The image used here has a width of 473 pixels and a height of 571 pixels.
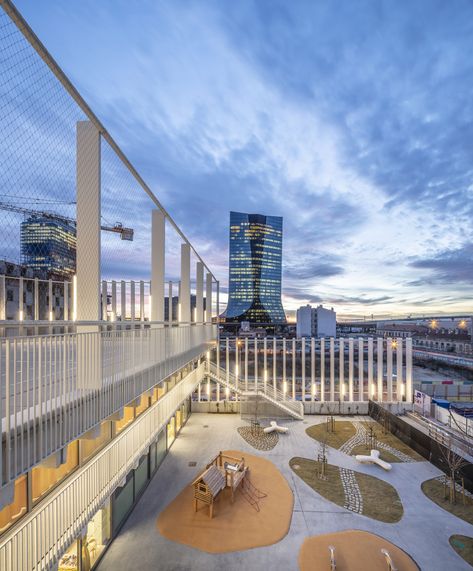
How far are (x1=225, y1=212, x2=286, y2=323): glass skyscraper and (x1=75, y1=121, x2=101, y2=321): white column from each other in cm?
11249

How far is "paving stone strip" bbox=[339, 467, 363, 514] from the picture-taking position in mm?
9445

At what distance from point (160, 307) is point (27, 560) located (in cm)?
534

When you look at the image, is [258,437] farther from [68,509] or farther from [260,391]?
[68,509]

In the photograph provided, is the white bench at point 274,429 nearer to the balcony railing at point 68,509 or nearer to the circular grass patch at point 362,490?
the circular grass patch at point 362,490

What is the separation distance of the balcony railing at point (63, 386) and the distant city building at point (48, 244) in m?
1.33

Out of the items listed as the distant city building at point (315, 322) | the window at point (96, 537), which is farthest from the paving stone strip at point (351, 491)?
the distant city building at point (315, 322)

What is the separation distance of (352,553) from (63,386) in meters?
8.70

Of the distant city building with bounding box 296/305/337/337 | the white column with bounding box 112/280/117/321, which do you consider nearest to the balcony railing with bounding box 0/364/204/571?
the white column with bounding box 112/280/117/321

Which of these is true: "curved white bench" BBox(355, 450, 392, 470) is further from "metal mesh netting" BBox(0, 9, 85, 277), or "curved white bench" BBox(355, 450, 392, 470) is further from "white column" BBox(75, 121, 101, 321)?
"metal mesh netting" BBox(0, 9, 85, 277)

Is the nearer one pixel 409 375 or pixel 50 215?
pixel 50 215

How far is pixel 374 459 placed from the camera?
39.6ft

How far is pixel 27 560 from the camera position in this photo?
3.79 metres

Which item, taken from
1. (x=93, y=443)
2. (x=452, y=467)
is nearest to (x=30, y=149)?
(x=93, y=443)

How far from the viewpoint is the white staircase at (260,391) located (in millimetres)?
17462
